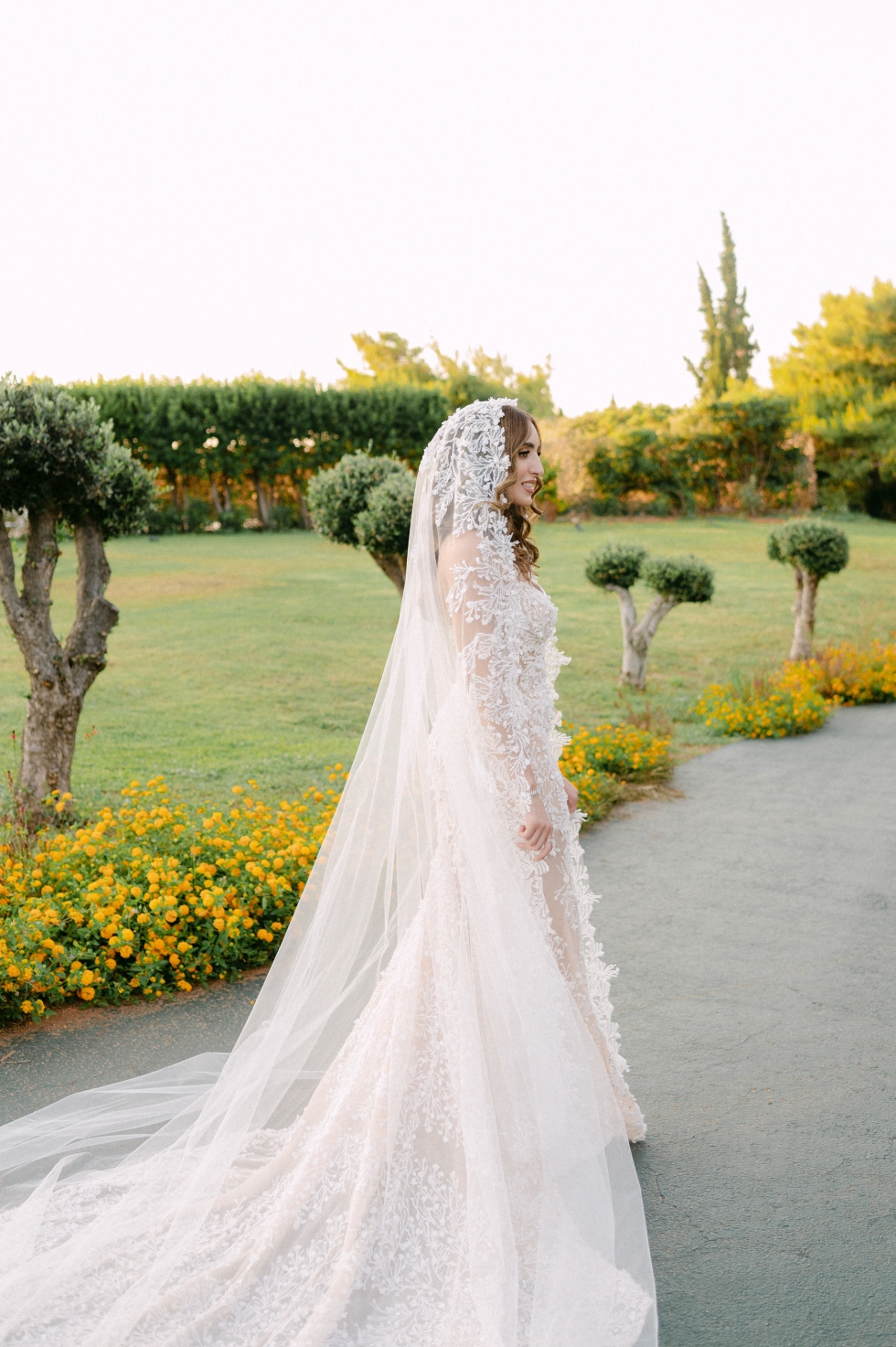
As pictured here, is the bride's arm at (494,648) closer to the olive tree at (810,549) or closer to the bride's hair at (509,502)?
the bride's hair at (509,502)

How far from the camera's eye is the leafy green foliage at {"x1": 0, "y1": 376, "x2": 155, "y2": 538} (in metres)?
5.59

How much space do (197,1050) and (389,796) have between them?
152cm

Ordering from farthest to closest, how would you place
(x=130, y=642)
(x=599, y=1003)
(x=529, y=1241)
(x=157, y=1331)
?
(x=130, y=642), (x=599, y=1003), (x=529, y=1241), (x=157, y=1331)

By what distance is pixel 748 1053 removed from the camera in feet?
12.8

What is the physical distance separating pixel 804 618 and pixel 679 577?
2.94 metres

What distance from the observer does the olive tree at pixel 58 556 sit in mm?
5820

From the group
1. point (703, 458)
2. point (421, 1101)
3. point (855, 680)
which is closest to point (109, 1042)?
point (421, 1101)

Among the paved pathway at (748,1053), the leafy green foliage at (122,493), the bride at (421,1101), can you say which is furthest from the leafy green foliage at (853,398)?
the bride at (421,1101)

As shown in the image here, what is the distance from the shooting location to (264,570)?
785 inches

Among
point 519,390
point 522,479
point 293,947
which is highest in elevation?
point 519,390

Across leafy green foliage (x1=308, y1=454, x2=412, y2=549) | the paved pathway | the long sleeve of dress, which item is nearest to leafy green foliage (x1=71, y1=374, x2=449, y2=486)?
leafy green foliage (x1=308, y1=454, x2=412, y2=549)

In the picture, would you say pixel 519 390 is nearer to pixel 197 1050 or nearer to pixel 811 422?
pixel 811 422

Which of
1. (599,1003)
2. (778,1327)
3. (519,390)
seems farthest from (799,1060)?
(519,390)

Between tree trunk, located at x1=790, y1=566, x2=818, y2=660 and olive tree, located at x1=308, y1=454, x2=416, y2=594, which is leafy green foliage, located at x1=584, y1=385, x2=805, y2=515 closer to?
tree trunk, located at x1=790, y1=566, x2=818, y2=660
